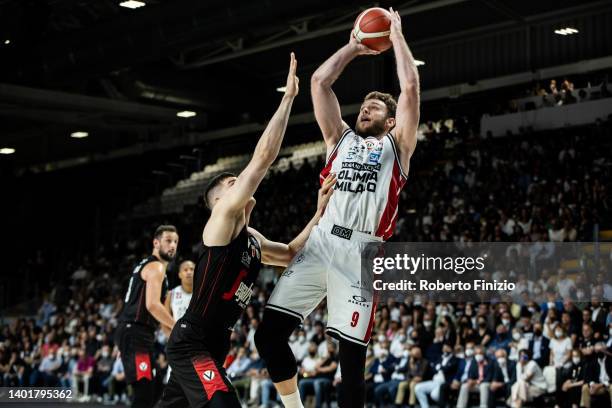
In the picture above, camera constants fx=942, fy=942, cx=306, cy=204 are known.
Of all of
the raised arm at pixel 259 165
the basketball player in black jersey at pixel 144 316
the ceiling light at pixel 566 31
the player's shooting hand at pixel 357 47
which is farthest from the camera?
the ceiling light at pixel 566 31

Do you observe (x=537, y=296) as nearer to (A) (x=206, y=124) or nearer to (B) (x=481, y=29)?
(B) (x=481, y=29)

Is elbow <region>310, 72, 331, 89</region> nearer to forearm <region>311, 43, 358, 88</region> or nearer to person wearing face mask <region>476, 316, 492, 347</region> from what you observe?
forearm <region>311, 43, 358, 88</region>

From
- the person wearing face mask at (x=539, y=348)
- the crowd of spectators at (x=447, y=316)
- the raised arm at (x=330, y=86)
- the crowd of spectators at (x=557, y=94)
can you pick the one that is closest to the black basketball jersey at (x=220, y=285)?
the raised arm at (x=330, y=86)

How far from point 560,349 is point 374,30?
8.81 meters

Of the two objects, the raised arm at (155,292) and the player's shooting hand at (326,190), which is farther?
the raised arm at (155,292)

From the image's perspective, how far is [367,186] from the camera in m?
6.56

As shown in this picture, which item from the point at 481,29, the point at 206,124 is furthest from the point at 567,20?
the point at 206,124

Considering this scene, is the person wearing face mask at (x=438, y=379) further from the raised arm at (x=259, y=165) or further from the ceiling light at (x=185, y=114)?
the ceiling light at (x=185, y=114)

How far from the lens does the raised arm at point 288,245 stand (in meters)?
6.51

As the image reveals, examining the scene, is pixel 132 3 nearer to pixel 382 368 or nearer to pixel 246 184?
pixel 382 368

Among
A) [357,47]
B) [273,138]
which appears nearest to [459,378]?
[357,47]

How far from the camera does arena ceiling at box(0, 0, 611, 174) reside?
20.5m

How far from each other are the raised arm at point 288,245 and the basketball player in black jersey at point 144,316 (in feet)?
9.37

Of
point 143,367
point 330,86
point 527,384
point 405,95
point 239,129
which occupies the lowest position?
point 527,384
